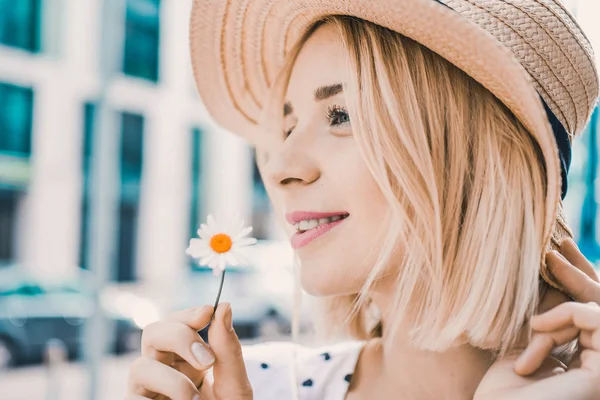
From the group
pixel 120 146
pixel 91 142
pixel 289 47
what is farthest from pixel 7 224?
pixel 289 47

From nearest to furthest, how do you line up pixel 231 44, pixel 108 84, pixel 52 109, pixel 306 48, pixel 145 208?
pixel 306 48, pixel 231 44, pixel 108 84, pixel 52 109, pixel 145 208

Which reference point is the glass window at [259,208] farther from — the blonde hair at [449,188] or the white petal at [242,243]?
the white petal at [242,243]

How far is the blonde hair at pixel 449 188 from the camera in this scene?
0.98 m

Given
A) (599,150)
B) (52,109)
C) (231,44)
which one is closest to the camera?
(231,44)

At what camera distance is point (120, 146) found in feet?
40.2

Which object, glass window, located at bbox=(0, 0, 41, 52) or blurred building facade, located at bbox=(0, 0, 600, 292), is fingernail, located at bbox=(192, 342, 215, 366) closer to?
blurred building facade, located at bbox=(0, 0, 600, 292)

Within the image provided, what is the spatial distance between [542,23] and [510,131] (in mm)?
180

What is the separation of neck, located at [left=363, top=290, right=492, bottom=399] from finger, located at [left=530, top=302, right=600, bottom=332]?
269 millimetres

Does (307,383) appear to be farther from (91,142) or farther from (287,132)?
(91,142)

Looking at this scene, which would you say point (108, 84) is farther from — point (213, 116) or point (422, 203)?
point (422, 203)

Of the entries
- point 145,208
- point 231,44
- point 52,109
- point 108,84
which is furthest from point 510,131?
point 145,208

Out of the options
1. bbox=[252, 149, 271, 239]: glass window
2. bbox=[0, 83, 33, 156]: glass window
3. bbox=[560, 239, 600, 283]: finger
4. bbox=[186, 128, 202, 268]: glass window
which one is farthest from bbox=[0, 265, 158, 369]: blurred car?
bbox=[252, 149, 271, 239]: glass window

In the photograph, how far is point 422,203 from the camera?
0.99 meters

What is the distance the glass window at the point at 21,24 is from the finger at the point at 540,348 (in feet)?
37.5
